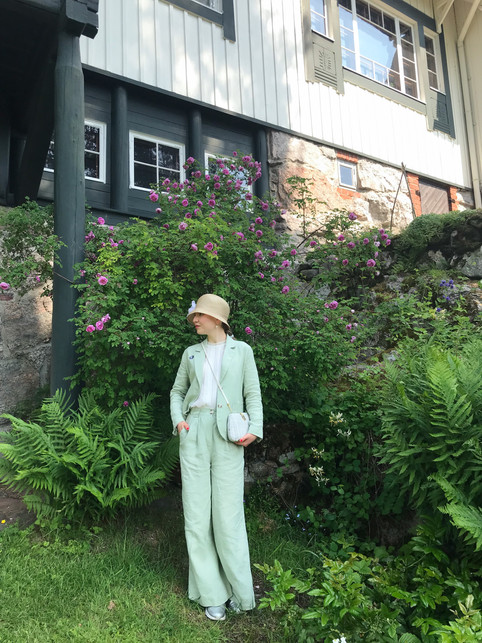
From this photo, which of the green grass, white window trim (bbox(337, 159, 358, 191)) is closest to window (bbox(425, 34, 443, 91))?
white window trim (bbox(337, 159, 358, 191))

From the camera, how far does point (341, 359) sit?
4516 millimetres

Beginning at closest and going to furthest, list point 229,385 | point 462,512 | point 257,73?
1. point 462,512
2. point 229,385
3. point 257,73

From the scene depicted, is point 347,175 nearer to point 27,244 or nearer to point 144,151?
point 144,151

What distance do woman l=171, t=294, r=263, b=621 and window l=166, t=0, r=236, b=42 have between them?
6.59 meters

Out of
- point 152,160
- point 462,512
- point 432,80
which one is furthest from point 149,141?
point 432,80

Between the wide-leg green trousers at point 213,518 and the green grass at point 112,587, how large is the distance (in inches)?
6.6

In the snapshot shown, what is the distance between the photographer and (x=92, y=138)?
7.31 m

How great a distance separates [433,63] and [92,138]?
8593 mm

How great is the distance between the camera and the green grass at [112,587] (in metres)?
2.74

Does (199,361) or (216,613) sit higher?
(199,361)

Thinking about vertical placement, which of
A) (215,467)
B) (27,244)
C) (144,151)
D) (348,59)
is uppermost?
(348,59)

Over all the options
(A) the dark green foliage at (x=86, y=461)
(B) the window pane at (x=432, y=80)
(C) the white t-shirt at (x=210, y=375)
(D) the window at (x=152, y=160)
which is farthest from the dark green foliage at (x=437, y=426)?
(B) the window pane at (x=432, y=80)

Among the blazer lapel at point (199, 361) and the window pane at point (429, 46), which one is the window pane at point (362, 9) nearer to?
the window pane at point (429, 46)

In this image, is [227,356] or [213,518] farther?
[227,356]
